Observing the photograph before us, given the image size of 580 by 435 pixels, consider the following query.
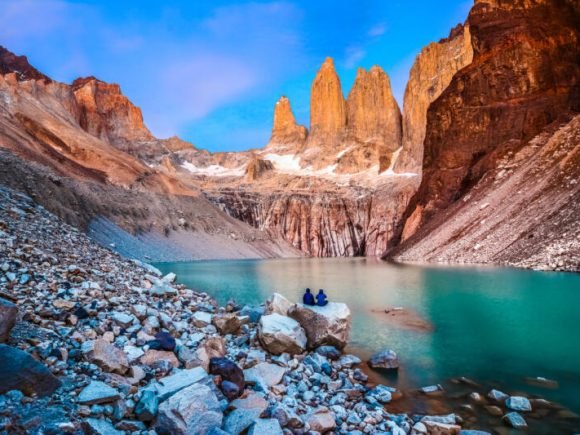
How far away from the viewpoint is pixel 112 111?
485ft

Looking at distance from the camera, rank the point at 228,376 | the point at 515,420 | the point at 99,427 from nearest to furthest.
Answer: the point at 99,427
the point at 515,420
the point at 228,376

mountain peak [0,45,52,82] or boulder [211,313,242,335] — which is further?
mountain peak [0,45,52,82]

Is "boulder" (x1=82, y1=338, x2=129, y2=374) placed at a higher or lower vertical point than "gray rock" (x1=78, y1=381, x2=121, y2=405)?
higher

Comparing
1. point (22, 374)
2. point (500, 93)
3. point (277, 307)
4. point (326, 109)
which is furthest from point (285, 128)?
point (22, 374)

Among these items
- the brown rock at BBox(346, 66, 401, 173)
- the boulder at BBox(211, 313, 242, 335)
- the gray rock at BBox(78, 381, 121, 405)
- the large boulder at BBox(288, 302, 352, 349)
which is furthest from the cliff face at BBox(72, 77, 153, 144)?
the gray rock at BBox(78, 381, 121, 405)

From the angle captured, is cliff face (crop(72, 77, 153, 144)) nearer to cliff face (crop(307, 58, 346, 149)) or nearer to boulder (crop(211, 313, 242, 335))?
cliff face (crop(307, 58, 346, 149))

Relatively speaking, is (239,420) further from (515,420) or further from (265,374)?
(515,420)

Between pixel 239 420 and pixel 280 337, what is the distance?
459 cm

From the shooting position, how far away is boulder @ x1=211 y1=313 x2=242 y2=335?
37.9ft

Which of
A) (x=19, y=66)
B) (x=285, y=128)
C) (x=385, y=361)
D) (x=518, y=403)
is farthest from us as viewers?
(x=285, y=128)

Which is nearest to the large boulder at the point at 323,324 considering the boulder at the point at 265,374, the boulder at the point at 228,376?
the boulder at the point at 265,374

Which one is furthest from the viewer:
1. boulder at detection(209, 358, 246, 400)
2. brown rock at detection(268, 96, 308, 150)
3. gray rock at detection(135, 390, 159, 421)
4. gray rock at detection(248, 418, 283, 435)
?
brown rock at detection(268, 96, 308, 150)

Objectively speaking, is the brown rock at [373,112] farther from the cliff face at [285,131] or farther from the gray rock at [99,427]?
the gray rock at [99,427]

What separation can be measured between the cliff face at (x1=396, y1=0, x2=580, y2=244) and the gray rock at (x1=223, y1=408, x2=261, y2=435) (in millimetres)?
58948
